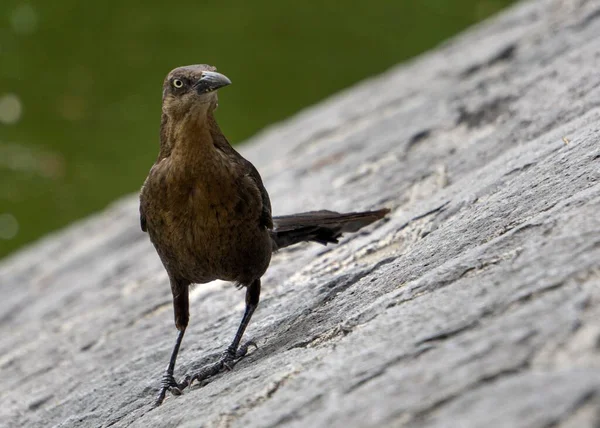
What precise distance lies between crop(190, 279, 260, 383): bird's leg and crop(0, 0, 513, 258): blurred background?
9.93 meters

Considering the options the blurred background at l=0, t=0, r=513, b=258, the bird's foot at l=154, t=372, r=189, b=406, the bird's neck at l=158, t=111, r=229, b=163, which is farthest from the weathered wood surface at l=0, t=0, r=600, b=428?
the blurred background at l=0, t=0, r=513, b=258

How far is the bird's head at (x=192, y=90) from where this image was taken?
4094 mm

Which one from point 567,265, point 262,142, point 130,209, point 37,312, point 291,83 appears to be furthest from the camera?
point 291,83

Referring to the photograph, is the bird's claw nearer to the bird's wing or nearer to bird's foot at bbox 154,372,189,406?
bird's foot at bbox 154,372,189,406

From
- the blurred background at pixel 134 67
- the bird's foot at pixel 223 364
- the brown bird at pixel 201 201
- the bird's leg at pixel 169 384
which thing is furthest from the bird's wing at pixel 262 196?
the blurred background at pixel 134 67

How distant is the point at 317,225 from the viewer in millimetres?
4824

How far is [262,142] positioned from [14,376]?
4.76 m

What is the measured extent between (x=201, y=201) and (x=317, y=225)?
0.94 metres

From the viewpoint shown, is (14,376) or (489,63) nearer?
(14,376)

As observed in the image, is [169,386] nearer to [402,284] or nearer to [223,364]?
[223,364]

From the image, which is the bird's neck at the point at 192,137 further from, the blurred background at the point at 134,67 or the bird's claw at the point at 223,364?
the blurred background at the point at 134,67

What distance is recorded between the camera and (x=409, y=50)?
49.5 ft

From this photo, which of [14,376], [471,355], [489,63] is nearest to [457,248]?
[471,355]

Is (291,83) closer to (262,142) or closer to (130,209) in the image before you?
(262,142)
